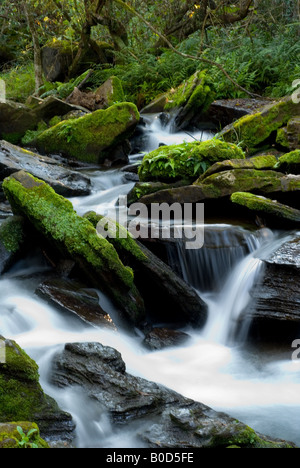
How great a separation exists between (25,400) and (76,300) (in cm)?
225

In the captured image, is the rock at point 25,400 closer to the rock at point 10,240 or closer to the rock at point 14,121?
the rock at point 10,240

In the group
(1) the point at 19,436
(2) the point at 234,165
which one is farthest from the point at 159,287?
(1) the point at 19,436

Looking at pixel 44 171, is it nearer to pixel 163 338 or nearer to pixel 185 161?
pixel 185 161

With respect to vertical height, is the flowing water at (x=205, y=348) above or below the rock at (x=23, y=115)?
below

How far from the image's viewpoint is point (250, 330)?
6.02 metres

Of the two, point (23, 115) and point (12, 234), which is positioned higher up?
point (23, 115)

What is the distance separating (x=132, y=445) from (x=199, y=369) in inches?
75.4

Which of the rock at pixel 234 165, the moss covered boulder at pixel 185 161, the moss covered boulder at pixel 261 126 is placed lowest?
the rock at pixel 234 165

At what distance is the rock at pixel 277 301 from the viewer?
5.66 m

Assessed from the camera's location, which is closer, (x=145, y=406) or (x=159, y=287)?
(x=145, y=406)

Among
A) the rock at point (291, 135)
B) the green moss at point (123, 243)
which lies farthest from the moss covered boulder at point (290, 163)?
the green moss at point (123, 243)

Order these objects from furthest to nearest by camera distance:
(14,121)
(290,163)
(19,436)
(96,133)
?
1. (14,121)
2. (96,133)
3. (290,163)
4. (19,436)

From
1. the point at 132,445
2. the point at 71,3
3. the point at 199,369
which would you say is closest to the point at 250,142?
the point at 199,369

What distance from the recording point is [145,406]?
13.0 feet
